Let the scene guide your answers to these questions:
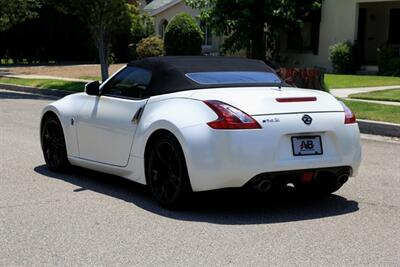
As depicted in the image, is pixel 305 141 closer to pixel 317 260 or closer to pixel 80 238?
pixel 317 260

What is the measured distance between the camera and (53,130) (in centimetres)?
796

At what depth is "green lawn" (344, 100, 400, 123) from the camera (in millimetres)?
12578

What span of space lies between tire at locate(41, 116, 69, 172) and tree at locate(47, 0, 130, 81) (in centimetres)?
1256

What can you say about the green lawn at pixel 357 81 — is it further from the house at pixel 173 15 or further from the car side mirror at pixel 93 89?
the car side mirror at pixel 93 89

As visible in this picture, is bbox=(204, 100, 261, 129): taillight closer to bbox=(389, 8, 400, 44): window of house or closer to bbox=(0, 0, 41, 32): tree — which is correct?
bbox=(389, 8, 400, 44): window of house

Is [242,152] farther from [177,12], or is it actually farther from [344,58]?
[177,12]

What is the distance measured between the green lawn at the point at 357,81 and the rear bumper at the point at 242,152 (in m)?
13.8

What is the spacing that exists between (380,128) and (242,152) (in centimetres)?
697

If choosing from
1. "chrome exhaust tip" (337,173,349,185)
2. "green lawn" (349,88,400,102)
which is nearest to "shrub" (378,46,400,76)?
"green lawn" (349,88,400,102)

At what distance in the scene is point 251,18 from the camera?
24.0 m

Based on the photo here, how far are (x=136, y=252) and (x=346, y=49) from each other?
21373 mm

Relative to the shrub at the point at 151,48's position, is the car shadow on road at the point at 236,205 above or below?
below

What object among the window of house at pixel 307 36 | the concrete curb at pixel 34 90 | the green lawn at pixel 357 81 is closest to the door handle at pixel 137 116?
the concrete curb at pixel 34 90

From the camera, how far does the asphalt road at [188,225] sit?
16.1 feet
